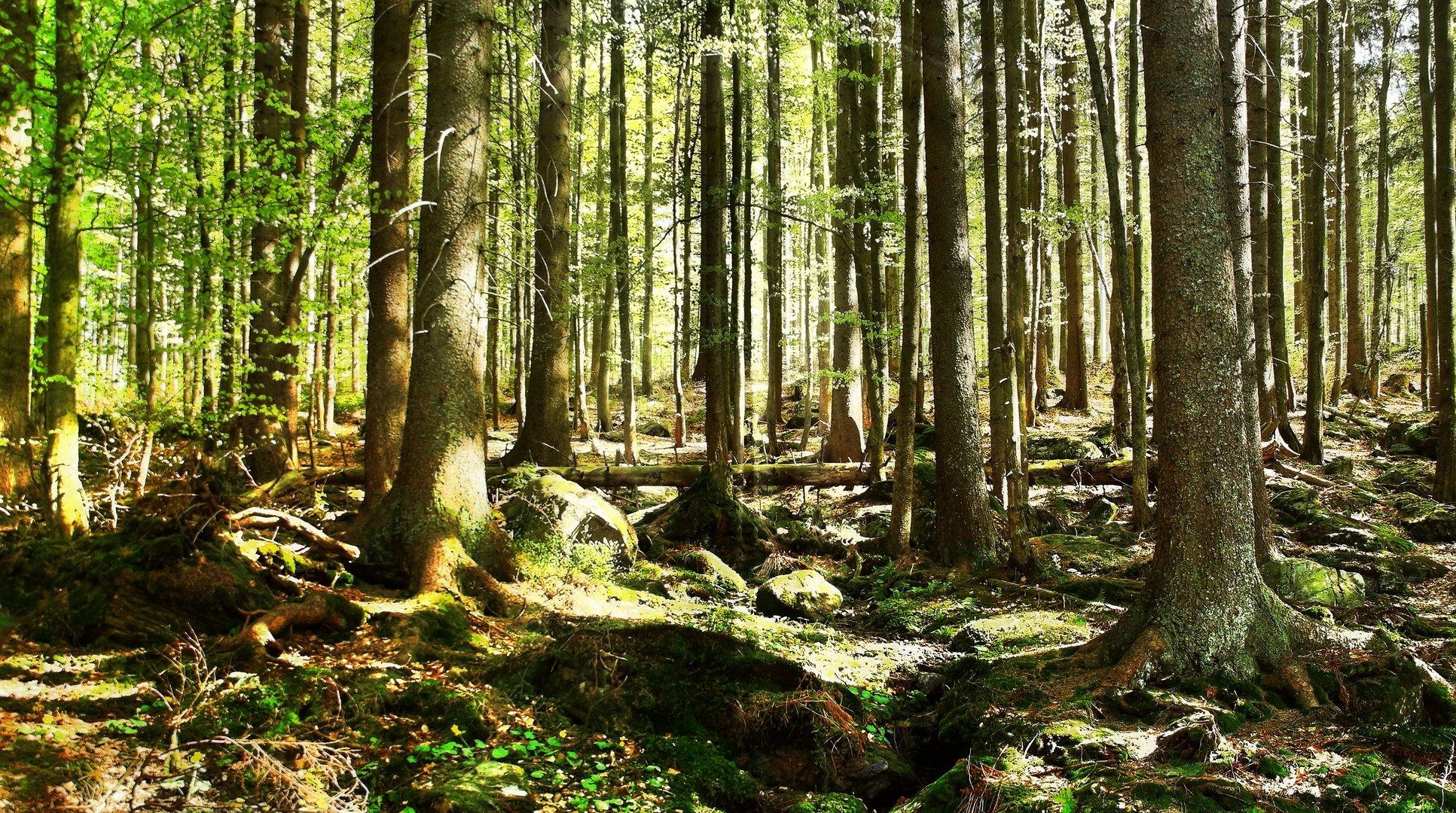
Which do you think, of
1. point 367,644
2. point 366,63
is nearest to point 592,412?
point 366,63

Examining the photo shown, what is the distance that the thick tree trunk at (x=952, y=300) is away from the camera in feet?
30.5

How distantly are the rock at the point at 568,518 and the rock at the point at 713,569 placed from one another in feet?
2.39

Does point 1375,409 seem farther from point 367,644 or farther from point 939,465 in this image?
point 367,644

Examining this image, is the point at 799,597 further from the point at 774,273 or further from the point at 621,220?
the point at 621,220

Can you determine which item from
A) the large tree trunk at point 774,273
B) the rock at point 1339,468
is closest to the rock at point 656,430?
the large tree trunk at point 774,273

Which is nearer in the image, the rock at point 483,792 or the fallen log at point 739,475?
the rock at point 483,792

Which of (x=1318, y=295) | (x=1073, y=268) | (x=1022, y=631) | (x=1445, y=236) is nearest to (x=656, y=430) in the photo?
(x=1073, y=268)

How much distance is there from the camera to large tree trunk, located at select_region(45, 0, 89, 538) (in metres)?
6.17

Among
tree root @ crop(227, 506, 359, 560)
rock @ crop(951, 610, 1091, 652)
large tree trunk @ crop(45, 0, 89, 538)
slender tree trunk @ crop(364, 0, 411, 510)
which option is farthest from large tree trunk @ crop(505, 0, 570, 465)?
rock @ crop(951, 610, 1091, 652)

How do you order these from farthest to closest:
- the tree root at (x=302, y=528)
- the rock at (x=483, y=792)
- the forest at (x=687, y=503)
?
the tree root at (x=302, y=528) < the forest at (x=687, y=503) < the rock at (x=483, y=792)

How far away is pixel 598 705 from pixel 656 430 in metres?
20.5

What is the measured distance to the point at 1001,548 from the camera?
9.55m

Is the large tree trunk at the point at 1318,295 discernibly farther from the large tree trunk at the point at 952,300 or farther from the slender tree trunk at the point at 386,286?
the slender tree trunk at the point at 386,286

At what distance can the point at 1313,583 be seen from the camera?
7.43 metres
